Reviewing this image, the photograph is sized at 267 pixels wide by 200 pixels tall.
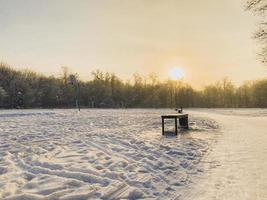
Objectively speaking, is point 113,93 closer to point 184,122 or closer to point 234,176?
point 184,122

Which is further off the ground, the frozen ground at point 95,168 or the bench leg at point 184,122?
the bench leg at point 184,122

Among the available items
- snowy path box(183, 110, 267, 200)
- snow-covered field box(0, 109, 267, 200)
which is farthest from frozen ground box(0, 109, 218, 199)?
snowy path box(183, 110, 267, 200)

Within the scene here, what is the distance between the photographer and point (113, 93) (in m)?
101

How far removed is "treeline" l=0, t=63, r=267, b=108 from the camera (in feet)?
257

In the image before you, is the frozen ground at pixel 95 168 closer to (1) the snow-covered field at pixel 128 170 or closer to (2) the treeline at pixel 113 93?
(1) the snow-covered field at pixel 128 170

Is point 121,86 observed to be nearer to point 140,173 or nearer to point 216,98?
point 216,98

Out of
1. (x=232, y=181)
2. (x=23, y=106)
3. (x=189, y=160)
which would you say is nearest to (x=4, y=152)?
(x=189, y=160)

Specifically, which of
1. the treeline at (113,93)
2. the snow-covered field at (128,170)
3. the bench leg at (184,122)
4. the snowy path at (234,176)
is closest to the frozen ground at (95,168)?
the snow-covered field at (128,170)

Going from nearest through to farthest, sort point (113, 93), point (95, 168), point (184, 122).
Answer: point (95, 168), point (184, 122), point (113, 93)

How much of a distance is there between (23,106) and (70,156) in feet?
231

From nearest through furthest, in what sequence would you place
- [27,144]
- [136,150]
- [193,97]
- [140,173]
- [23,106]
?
[140,173]
[136,150]
[27,144]
[23,106]
[193,97]

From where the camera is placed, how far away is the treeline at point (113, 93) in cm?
7844

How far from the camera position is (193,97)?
118 metres

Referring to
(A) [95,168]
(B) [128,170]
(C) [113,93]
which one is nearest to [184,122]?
(B) [128,170]
